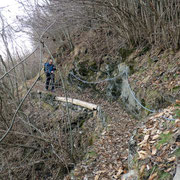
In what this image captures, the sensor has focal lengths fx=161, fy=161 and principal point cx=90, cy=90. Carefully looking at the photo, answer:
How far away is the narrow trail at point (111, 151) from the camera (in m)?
3.52

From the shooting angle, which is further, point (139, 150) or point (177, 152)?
point (139, 150)

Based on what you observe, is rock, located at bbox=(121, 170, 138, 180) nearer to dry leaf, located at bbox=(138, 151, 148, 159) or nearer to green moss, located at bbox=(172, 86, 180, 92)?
dry leaf, located at bbox=(138, 151, 148, 159)

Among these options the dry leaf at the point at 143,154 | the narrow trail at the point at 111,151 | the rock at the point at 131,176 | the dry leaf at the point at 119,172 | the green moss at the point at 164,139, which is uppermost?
the green moss at the point at 164,139

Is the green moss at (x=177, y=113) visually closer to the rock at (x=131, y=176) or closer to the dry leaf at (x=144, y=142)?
the dry leaf at (x=144, y=142)

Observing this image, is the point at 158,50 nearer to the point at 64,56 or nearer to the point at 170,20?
the point at 170,20

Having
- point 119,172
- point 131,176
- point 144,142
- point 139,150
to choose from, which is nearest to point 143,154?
point 139,150

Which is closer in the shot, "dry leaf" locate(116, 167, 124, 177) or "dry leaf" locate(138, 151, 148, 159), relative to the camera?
"dry leaf" locate(138, 151, 148, 159)

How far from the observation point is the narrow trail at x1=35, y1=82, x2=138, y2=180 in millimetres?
3515

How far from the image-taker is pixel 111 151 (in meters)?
4.15

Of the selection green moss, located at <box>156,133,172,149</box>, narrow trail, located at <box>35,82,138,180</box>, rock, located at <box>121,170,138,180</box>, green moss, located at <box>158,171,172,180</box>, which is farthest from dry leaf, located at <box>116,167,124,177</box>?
green moss, located at <box>158,171,172,180</box>

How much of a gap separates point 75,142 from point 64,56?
24.4 ft

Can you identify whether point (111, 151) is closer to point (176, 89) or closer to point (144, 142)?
point (144, 142)

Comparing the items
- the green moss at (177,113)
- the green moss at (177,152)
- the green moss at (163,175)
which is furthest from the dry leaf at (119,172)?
the green moss at (177,113)

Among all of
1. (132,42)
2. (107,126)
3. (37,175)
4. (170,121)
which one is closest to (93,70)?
(132,42)
